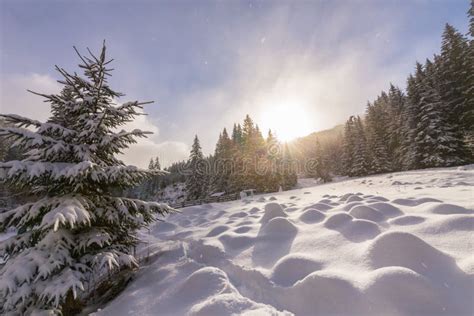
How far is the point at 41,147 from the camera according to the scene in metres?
4.83

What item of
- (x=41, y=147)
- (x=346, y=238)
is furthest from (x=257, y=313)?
(x=41, y=147)

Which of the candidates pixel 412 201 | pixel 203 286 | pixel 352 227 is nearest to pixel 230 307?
pixel 203 286

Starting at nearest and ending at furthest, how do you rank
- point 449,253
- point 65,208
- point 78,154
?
point 449,253 → point 65,208 → point 78,154

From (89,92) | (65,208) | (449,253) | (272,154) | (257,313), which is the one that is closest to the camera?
(257,313)

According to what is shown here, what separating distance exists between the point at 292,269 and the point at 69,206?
4.32 metres

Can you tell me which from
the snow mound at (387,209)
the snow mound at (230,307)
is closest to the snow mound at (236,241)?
the snow mound at (230,307)

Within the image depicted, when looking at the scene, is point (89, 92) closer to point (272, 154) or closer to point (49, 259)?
point (49, 259)

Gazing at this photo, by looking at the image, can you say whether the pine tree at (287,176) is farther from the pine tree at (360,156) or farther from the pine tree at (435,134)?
the pine tree at (435,134)

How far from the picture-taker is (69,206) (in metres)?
3.82

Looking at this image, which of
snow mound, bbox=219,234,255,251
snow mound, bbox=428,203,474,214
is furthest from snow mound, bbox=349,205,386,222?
snow mound, bbox=219,234,255,251

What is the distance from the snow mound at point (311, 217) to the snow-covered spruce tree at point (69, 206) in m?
4.13

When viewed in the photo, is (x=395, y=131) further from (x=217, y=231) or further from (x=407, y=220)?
(x=217, y=231)

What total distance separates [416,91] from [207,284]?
3474cm

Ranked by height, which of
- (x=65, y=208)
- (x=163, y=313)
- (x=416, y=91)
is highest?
(x=416, y=91)
